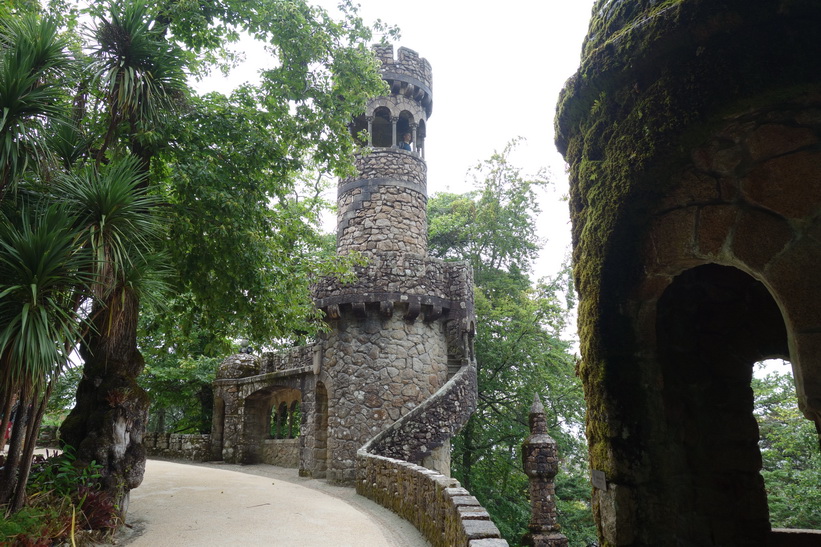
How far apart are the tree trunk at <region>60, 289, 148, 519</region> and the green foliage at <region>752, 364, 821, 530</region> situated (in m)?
10.7

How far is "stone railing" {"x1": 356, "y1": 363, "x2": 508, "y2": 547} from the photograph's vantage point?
15.6 ft

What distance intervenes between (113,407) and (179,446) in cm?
1393

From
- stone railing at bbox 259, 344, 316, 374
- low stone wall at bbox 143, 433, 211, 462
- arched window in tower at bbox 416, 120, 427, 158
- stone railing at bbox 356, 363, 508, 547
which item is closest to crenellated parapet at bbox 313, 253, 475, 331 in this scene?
stone railing at bbox 356, 363, 508, 547

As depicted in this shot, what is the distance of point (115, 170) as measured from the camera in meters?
6.14

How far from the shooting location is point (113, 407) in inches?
267

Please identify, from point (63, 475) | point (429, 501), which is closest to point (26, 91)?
point (63, 475)

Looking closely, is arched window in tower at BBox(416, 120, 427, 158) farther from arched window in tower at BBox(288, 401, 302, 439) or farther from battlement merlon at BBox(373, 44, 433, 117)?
arched window in tower at BBox(288, 401, 302, 439)

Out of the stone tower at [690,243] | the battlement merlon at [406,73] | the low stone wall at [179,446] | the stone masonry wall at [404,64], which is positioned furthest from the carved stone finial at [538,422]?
the low stone wall at [179,446]

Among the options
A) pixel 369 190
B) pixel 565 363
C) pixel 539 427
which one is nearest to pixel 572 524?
pixel 565 363

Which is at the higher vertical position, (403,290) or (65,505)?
(403,290)

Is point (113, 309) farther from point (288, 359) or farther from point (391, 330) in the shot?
point (288, 359)

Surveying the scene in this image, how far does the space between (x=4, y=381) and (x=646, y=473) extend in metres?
5.48

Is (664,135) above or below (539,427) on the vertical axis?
above

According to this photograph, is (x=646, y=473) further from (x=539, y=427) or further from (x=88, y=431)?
(x=539, y=427)
